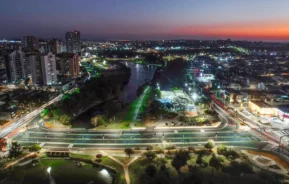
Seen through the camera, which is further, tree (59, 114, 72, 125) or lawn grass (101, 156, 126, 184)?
tree (59, 114, 72, 125)

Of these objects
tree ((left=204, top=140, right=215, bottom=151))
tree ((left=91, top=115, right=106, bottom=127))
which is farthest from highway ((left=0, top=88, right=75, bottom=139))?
tree ((left=204, top=140, right=215, bottom=151))

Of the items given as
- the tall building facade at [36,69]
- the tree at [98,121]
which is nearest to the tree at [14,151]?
the tree at [98,121]

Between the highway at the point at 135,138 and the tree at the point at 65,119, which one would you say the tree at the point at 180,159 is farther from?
the tree at the point at 65,119

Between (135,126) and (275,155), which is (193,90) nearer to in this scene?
(135,126)

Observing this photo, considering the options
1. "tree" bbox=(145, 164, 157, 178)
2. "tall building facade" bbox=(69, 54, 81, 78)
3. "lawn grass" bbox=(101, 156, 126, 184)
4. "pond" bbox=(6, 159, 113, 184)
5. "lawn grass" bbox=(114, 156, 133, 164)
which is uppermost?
"tall building facade" bbox=(69, 54, 81, 78)

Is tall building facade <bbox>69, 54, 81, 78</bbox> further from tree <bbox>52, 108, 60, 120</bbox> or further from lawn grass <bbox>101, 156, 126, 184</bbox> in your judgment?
lawn grass <bbox>101, 156, 126, 184</bbox>

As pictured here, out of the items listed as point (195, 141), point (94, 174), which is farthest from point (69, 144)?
point (195, 141)
